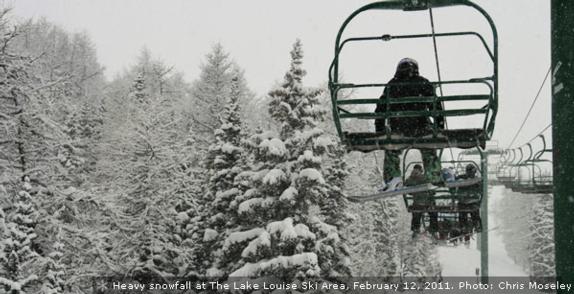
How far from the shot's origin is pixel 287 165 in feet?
63.5

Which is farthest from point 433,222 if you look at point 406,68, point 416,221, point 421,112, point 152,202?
point 152,202

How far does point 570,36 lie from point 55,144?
1461 cm

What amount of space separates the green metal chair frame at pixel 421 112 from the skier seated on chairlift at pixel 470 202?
2.29 meters

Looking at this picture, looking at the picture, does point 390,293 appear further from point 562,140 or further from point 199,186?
point 562,140

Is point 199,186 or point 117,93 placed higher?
point 117,93

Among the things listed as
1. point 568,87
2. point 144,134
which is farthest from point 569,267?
point 144,134

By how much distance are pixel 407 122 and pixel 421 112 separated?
0.77 meters

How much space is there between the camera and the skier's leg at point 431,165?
6.97 m

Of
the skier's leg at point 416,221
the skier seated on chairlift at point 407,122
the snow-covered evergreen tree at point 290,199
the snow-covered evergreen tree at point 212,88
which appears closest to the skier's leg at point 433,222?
the skier's leg at point 416,221

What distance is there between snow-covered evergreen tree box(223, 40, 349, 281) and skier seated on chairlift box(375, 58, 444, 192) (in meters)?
10.7

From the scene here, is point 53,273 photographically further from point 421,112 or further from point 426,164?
point 421,112

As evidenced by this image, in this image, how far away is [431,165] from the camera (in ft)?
23.0

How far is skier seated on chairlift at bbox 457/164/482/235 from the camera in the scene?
790 centimetres

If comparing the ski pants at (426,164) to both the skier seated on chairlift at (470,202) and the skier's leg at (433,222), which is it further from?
the skier's leg at (433,222)
